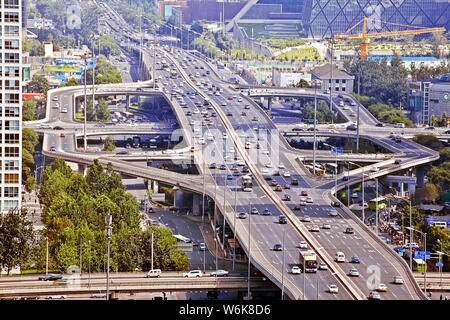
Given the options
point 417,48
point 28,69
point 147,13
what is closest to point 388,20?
point 417,48

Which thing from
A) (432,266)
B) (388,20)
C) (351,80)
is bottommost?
(432,266)

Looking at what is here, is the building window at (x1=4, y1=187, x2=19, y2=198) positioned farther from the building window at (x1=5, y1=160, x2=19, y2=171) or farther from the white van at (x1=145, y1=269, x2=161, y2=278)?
the white van at (x1=145, y1=269, x2=161, y2=278)

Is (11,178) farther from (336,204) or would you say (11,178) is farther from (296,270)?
(336,204)

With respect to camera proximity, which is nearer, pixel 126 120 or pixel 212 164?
pixel 212 164

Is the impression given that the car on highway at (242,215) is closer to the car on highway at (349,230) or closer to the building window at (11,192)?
the car on highway at (349,230)

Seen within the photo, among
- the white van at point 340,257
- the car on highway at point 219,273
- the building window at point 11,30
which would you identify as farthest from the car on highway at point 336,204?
the building window at point 11,30

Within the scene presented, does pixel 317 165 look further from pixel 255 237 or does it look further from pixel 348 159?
pixel 255 237

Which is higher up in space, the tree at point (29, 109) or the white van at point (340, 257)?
the tree at point (29, 109)
